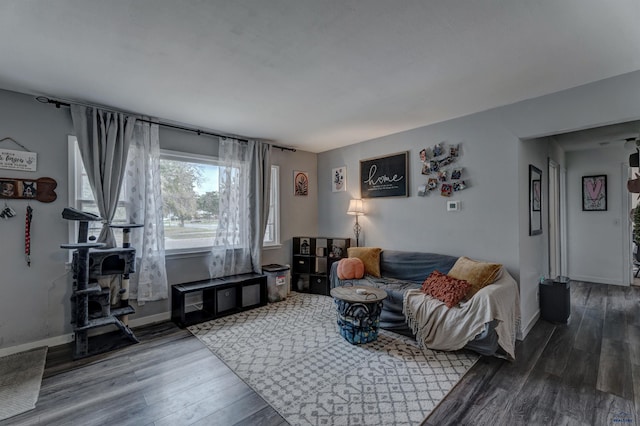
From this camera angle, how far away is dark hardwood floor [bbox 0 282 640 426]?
183 centimetres

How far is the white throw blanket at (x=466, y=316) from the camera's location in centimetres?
244

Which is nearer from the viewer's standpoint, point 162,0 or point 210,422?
point 162,0

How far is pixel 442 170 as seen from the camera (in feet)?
11.7

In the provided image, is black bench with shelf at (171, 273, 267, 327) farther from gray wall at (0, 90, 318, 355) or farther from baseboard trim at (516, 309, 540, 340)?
baseboard trim at (516, 309, 540, 340)

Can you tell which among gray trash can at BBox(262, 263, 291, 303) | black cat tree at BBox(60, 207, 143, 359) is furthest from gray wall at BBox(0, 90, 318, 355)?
gray trash can at BBox(262, 263, 291, 303)

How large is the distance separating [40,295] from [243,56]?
300 cm

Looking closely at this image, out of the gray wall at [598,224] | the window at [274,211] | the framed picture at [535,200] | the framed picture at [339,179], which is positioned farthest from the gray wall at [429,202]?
the gray wall at [598,224]

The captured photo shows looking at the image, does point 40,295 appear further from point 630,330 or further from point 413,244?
point 630,330

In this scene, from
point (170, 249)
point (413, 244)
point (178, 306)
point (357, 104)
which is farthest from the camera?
point (413, 244)

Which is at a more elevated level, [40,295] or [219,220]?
[219,220]

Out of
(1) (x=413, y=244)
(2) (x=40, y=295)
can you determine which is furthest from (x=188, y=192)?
(1) (x=413, y=244)

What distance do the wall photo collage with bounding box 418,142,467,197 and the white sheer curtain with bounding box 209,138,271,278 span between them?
2.25 m

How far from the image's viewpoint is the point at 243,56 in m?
2.09

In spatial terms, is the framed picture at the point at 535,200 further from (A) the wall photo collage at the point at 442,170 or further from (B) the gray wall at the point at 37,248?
(B) the gray wall at the point at 37,248
